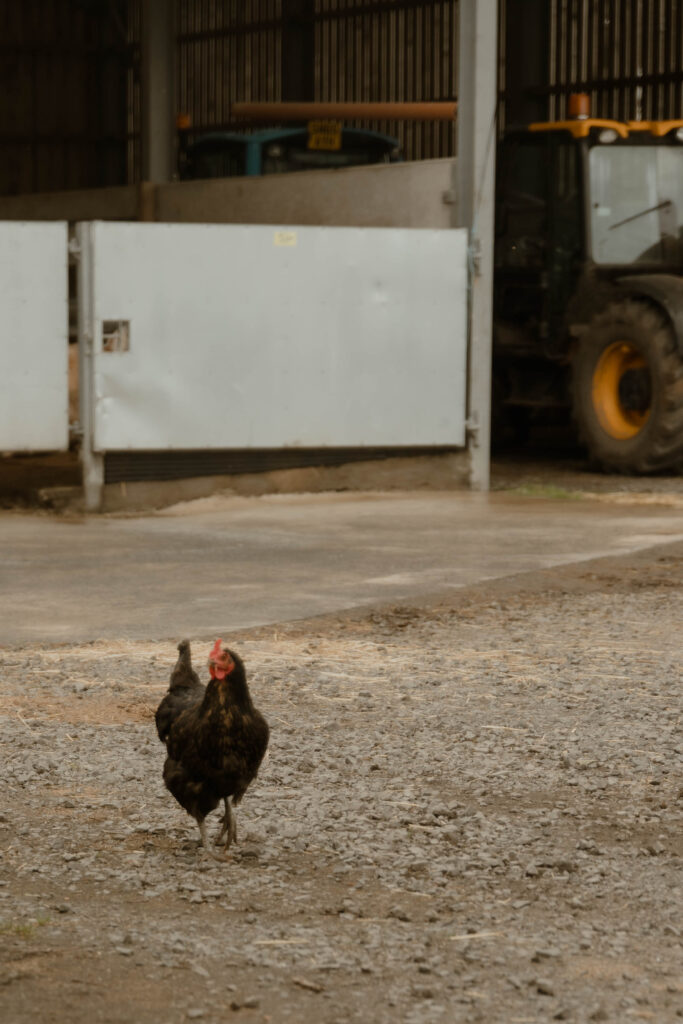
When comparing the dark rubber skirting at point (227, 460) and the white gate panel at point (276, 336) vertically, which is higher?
the white gate panel at point (276, 336)

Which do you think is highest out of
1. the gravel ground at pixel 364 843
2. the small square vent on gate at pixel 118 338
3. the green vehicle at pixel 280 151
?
the green vehicle at pixel 280 151

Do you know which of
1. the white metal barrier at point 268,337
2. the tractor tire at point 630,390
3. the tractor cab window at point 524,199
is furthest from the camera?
the tractor cab window at point 524,199

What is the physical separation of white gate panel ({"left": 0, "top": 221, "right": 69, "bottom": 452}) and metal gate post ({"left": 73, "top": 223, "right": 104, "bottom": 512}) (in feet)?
0.41

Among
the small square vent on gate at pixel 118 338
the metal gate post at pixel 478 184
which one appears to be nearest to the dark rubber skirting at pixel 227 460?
the metal gate post at pixel 478 184

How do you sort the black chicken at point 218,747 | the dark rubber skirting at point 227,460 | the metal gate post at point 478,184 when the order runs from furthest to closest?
Answer: the metal gate post at point 478,184 → the dark rubber skirting at point 227,460 → the black chicken at point 218,747

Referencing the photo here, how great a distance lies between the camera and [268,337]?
12.3m

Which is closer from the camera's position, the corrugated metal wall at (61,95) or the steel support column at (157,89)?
the steel support column at (157,89)

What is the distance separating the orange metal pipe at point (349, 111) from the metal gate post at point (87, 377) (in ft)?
29.0

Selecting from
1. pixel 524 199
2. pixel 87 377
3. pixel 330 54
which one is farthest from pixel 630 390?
pixel 330 54

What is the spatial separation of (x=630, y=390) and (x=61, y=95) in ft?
65.5

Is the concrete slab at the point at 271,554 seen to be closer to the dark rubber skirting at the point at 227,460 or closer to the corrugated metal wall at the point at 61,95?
the dark rubber skirting at the point at 227,460

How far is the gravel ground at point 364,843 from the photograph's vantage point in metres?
3.48

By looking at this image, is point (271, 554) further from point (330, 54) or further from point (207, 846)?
point (330, 54)

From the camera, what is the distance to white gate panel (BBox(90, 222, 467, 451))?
11.7 metres
